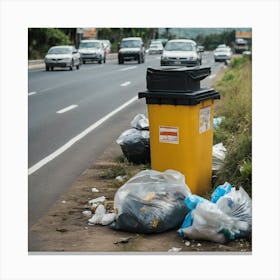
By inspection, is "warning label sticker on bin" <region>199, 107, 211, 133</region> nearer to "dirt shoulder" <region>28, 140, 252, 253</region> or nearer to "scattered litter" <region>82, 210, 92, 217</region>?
"dirt shoulder" <region>28, 140, 252, 253</region>

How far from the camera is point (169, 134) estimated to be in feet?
20.1

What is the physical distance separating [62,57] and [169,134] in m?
3.50

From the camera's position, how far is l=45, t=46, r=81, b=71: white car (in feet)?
28.3

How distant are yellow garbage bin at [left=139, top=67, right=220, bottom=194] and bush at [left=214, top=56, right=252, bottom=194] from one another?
0.90 feet

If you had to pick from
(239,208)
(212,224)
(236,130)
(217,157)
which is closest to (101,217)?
(212,224)

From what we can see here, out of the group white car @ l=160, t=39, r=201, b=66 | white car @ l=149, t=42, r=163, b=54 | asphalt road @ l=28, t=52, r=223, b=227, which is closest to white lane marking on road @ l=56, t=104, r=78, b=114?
asphalt road @ l=28, t=52, r=223, b=227

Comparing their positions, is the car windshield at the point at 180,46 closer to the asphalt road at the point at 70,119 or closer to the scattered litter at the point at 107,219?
the asphalt road at the point at 70,119

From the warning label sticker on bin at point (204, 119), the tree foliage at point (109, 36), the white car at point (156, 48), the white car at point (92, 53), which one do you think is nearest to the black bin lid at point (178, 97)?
the warning label sticker on bin at point (204, 119)

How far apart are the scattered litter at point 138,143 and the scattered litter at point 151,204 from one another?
77.3 inches

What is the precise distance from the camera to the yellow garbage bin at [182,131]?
19.7 ft

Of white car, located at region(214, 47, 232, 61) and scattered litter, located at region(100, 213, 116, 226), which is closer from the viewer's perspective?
scattered litter, located at region(100, 213, 116, 226)

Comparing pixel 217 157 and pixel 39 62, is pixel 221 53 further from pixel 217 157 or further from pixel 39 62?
pixel 39 62

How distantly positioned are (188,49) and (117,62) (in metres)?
2.46

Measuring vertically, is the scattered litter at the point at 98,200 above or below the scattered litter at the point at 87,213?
above
